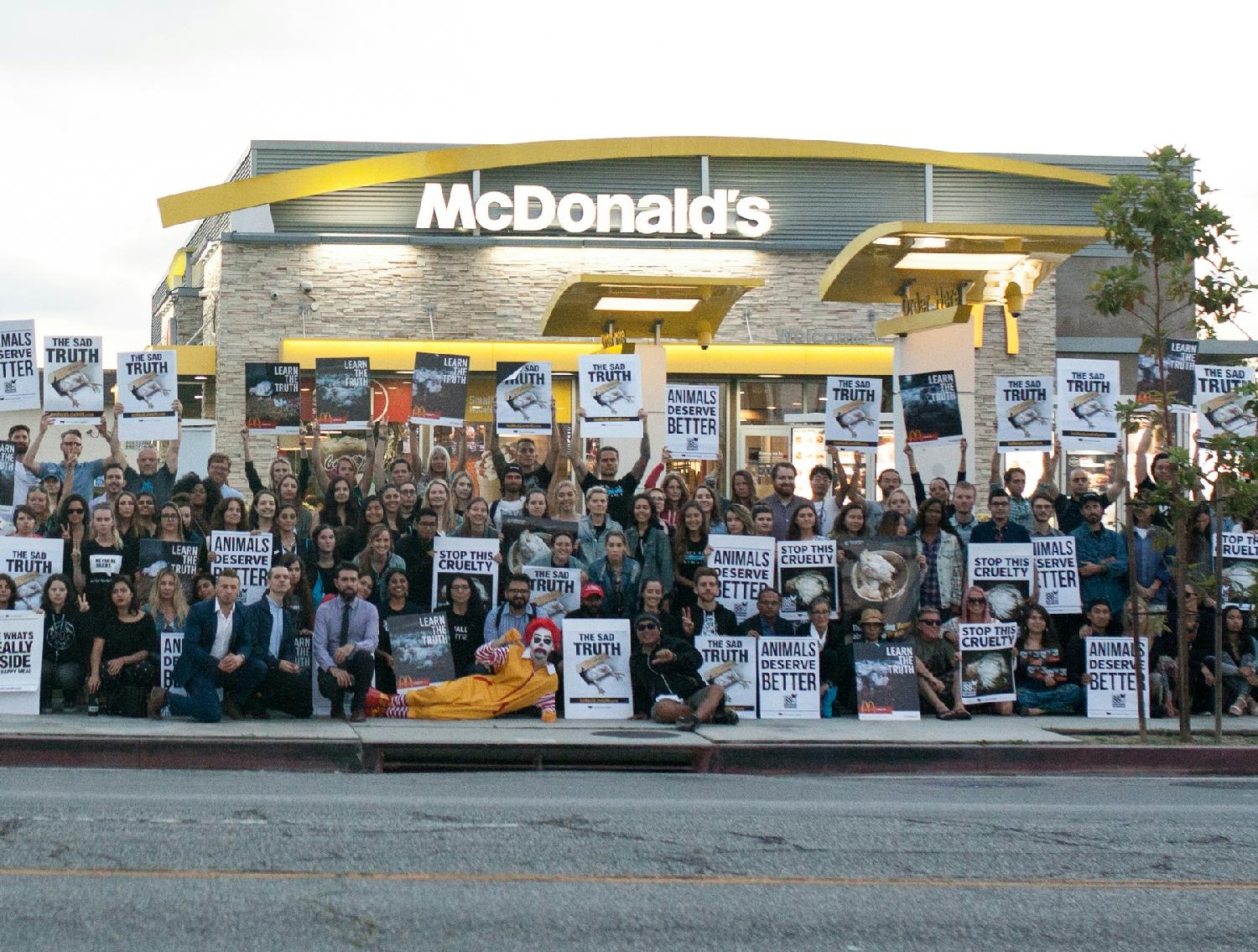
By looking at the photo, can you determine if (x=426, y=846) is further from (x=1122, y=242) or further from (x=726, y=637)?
(x=1122, y=242)

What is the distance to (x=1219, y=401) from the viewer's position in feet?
53.2

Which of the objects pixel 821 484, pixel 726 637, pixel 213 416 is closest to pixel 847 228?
pixel 213 416

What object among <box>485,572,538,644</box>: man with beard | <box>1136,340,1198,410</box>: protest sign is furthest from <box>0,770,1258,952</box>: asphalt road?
<box>1136,340,1198,410</box>: protest sign

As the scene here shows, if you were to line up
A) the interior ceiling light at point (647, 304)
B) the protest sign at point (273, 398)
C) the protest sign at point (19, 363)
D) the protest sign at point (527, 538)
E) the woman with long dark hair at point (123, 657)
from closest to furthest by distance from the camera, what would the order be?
the woman with long dark hair at point (123, 657), the protest sign at point (527, 538), the protest sign at point (19, 363), the protest sign at point (273, 398), the interior ceiling light at point (647, 304)

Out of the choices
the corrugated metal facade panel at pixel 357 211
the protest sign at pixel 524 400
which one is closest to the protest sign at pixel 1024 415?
the protest sign at pixel 524 400

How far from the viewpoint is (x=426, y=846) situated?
802 cm

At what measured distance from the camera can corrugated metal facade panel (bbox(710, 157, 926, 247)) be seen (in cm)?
2981

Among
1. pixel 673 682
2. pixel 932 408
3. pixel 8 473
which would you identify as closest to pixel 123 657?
pixel 8 473

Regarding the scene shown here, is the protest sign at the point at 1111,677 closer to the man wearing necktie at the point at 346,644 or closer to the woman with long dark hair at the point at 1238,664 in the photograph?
the woman with long dark hair at the point at 1238,664

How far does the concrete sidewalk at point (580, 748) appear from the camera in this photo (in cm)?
1199

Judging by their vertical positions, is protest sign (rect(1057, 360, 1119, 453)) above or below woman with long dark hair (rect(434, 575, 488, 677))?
above

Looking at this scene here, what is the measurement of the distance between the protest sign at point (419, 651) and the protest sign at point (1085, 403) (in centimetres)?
652

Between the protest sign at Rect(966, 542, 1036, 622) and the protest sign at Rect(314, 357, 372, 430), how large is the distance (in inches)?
237

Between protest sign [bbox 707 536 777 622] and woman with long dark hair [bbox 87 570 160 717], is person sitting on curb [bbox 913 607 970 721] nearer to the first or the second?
protest sign [bbox 707 536 777 622]
